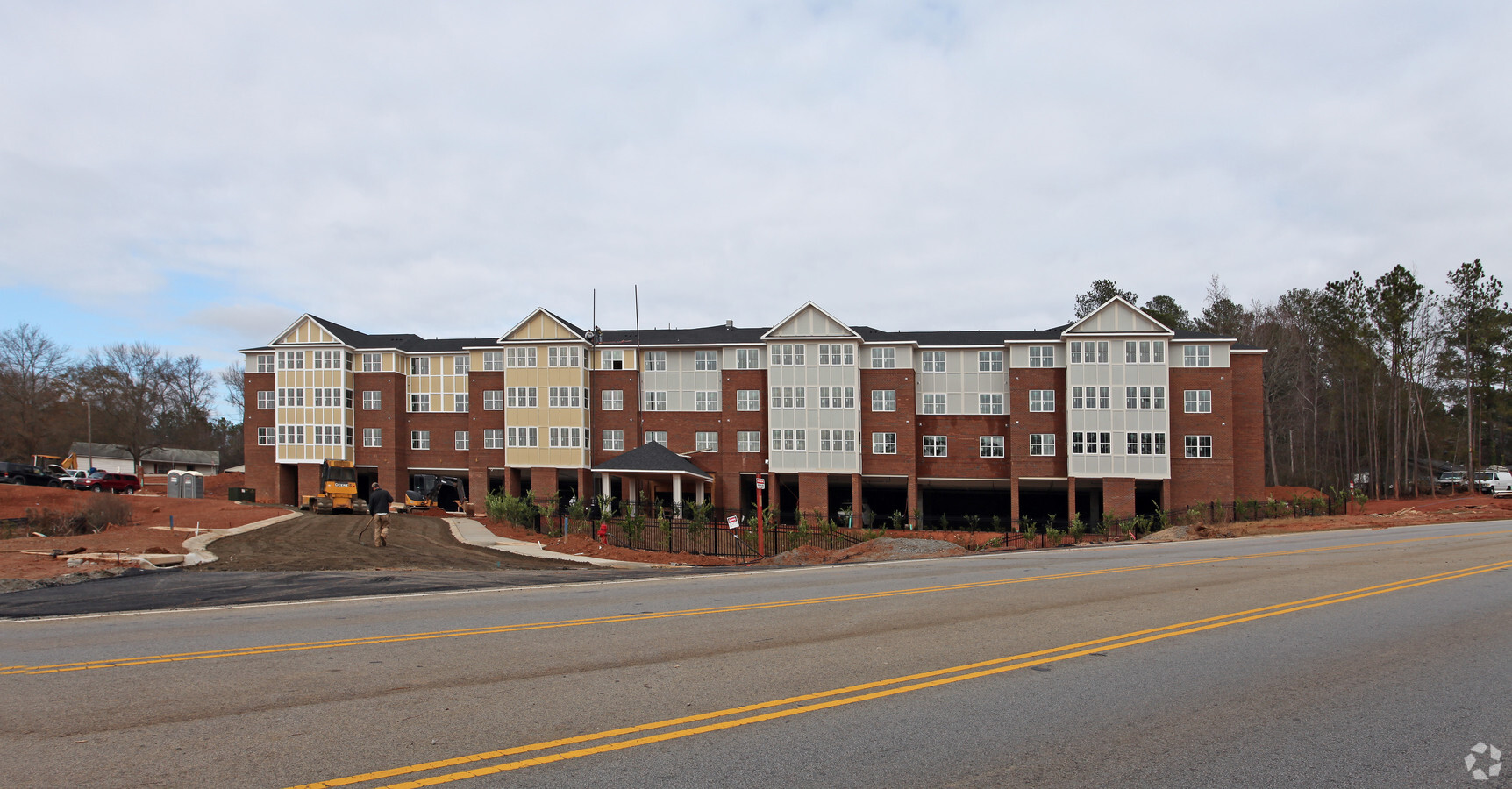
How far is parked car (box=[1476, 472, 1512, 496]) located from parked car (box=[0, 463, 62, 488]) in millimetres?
98501

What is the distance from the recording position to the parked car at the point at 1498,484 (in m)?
58.0

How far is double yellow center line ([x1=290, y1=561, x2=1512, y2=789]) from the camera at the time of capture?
18.6ft

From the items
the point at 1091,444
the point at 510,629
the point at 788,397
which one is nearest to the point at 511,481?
the point at 788,397

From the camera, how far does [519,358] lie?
174 ft

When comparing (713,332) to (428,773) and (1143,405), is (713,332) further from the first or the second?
(428,773)

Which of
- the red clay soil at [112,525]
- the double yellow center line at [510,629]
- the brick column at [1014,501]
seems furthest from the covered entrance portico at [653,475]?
the double yellow center line at [510,629]

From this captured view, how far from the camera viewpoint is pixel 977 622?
11.2m

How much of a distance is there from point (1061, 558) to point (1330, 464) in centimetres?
6634

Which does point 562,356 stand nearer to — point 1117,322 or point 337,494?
point 337,494

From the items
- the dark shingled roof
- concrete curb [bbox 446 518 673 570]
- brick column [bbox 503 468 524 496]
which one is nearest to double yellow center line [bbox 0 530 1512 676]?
concrete curb [bbox 446 518 673 570]

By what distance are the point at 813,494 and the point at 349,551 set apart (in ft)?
92.1

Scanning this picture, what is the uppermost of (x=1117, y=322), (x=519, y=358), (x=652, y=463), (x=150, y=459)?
(x=1117, y=322)

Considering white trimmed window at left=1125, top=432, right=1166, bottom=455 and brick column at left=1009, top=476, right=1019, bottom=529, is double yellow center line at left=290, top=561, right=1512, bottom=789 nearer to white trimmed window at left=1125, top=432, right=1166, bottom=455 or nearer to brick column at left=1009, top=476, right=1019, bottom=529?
brick column at left=1009, top=476, right=1019, bottom=529

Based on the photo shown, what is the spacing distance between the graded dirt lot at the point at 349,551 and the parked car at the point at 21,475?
95.3ft
